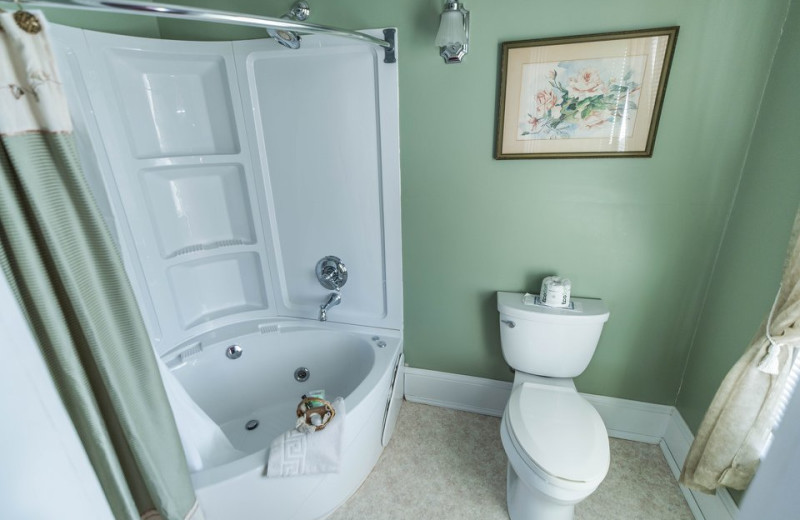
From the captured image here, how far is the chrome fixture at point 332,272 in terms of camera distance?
1.84 m

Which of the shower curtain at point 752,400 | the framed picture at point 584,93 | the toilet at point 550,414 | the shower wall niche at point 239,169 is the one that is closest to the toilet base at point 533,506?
the toilet at point 550,414

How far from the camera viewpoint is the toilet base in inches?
49.4

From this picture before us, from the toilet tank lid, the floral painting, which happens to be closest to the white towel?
the toilet tank lid

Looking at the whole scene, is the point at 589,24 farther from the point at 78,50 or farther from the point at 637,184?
the point at 78,50

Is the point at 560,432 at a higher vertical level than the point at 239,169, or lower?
lower

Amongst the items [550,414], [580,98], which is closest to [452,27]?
[580,98]

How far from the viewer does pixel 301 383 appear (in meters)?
1.94

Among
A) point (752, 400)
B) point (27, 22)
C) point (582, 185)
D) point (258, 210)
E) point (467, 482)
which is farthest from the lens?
point (258, 210)

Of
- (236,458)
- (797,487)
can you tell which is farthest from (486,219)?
(236,458)

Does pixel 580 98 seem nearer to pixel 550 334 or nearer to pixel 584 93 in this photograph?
pixel 584 93

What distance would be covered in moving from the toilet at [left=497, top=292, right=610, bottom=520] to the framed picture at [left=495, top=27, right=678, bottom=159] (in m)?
0.66

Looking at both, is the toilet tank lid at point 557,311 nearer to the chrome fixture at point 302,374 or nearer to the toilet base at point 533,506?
the toilet base at point 533,506

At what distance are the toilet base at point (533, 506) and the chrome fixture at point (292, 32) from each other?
5.90ft

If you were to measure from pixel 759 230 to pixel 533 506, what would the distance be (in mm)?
1248
